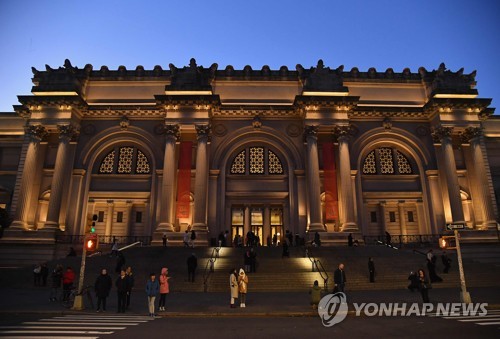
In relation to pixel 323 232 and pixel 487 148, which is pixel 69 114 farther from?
pixel 487 148

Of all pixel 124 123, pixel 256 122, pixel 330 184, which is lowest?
pixel 330 184

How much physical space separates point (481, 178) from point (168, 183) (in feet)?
87.2

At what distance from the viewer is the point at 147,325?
34.0 ft

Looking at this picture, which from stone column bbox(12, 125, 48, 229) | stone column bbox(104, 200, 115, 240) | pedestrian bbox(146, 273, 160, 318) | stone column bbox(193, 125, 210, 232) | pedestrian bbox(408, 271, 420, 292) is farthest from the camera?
stone column bbox(104, 200, 115, 240)

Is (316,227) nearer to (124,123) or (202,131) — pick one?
(202,131)

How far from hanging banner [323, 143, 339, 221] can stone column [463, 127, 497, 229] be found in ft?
39.9

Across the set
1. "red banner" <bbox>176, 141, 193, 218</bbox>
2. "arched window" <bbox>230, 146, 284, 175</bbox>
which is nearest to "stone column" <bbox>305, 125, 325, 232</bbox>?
"arched window" <bbox>230, 146, 284, 175</bbox>

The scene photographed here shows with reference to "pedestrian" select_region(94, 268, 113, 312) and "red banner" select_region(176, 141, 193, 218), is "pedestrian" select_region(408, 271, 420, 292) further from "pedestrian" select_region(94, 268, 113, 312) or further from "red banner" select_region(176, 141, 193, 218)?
"red banner" select_region(176, 141, 193, 218)

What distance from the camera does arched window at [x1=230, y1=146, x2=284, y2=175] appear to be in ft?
107

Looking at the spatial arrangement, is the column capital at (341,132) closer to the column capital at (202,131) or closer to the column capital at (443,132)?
the column capital at (443,132)

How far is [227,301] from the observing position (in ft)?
50.0

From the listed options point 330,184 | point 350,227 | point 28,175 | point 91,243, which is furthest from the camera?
point 330,184

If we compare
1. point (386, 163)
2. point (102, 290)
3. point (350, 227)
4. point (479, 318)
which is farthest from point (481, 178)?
point (102, 290)

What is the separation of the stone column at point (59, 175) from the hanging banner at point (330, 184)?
22239 millimetres
